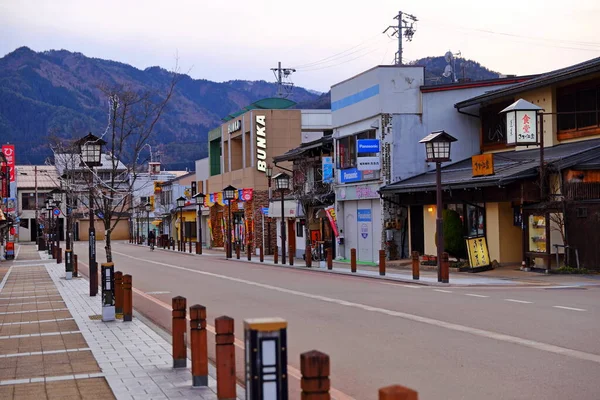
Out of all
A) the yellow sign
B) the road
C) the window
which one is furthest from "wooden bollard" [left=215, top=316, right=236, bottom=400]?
the window

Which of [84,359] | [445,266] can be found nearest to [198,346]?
[84,359]

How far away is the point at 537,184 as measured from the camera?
27.2 metres

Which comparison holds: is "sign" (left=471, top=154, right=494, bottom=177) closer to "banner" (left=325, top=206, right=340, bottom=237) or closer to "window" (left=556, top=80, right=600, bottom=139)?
"window" (left=556, top=80, right=600, bottom=139)

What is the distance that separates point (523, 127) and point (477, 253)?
540cm

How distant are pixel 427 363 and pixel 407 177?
90.6ft

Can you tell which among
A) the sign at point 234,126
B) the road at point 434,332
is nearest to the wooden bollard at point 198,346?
the road at point 434,332

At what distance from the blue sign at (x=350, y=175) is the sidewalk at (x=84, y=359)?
22615mm

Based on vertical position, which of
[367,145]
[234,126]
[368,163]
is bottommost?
[368,163]

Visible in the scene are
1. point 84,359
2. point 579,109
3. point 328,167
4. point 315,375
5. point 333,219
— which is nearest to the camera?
point 315,375

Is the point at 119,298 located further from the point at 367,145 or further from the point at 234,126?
the point at 234,126

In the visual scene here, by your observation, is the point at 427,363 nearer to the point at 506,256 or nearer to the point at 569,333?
the point at 569,333

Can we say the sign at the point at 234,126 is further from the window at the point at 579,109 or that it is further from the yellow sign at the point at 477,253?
the yellow sign at the point at 477,253

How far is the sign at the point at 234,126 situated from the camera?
6482 centimetres

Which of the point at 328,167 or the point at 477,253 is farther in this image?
the point at 328,167
